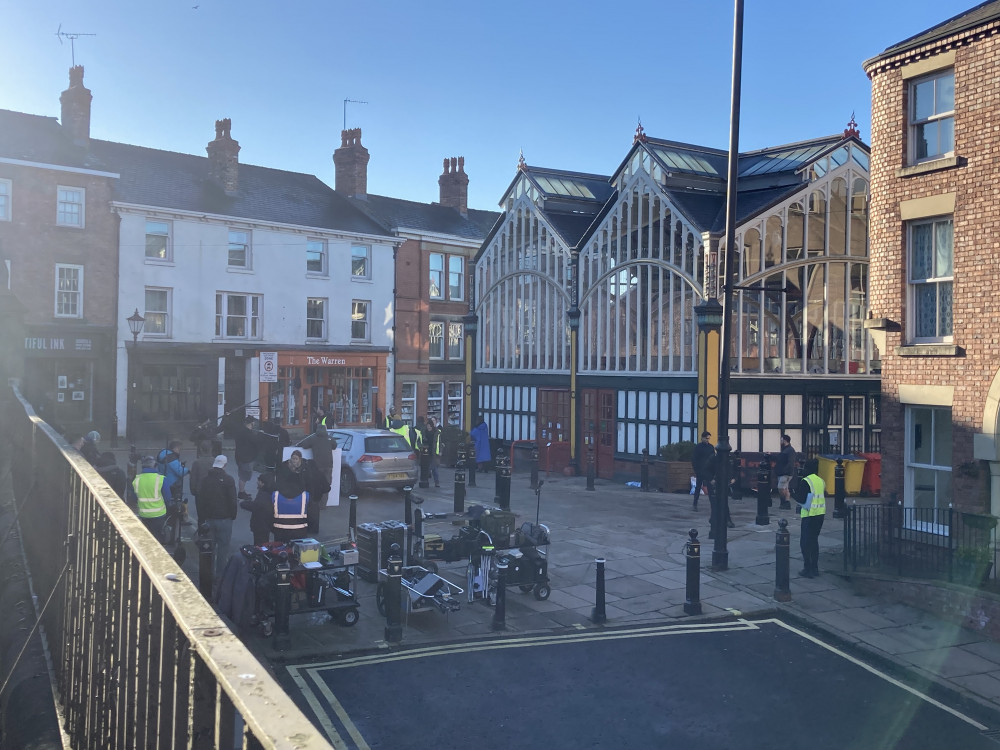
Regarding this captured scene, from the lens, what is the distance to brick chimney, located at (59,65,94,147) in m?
32.9

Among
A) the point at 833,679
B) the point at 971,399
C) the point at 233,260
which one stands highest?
the point at 233,260

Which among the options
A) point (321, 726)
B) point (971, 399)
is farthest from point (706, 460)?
point (321, 726)

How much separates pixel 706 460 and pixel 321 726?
13.4 metres

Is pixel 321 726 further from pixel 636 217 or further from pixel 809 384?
pixel 636 217

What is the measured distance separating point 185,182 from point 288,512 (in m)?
27.8

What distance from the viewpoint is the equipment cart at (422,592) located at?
10836mm

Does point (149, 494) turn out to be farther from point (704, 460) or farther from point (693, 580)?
point (704, 460)

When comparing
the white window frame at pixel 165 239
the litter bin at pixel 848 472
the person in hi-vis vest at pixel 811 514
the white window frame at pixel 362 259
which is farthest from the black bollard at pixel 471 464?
the white window frame at pixel 362 259

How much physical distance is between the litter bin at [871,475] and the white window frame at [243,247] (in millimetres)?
25117

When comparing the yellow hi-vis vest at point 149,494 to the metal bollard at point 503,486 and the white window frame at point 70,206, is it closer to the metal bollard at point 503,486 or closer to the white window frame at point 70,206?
the metal bollard at point 503,486

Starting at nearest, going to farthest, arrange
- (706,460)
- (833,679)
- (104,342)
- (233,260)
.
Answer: (833,679) → (706,460) → (104,342) → (233,260)

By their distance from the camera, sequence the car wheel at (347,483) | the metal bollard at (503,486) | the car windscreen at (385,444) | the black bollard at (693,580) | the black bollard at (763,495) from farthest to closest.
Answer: the car wheel at (347,483) < the car windscreen at (385,444) < the metal bollard at (503,486) < the black bollard at (763,495) < the black bollard at (693,580)

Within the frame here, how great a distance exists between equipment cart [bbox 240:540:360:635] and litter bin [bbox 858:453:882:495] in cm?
1625

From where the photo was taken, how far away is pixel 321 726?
774 cm
